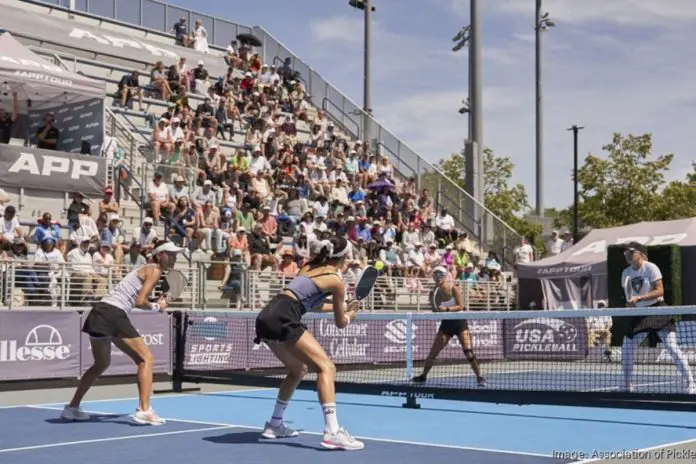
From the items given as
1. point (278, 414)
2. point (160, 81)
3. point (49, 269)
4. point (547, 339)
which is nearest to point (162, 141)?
point (160, 81)

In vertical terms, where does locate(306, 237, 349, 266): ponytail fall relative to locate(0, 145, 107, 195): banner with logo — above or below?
below

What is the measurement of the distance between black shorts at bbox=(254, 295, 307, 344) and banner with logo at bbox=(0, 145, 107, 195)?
516 inches

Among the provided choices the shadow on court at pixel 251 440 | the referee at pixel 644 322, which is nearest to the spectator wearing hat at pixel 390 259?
the referee at pixel 644 322

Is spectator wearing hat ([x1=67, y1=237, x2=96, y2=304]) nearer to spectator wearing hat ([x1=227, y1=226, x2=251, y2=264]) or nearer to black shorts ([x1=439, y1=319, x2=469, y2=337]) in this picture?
spectator wearing hat ([x1=227, y1=226, x2=251, y2=264])

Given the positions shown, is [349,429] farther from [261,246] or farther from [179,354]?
[261,246]

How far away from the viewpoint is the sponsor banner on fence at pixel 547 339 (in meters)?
21.8

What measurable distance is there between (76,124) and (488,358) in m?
11.0

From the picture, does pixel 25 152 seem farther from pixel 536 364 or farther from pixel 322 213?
pixel 536 364

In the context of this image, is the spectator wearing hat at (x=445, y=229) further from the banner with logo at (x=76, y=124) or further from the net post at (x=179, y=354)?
the net post at (x=179, y=354)

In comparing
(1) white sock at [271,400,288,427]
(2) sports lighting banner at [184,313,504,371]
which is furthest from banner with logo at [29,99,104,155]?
(1) white sock at [271,400,288,427]

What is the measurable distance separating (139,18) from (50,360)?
19906mm

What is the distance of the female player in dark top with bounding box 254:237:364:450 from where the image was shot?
8859mm

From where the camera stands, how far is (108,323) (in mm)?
10867

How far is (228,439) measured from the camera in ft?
32.6
